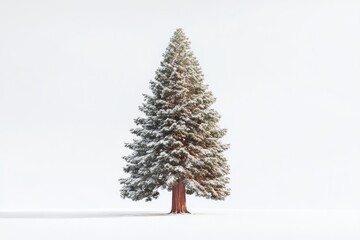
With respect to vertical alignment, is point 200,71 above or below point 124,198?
above

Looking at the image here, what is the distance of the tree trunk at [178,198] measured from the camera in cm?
4256

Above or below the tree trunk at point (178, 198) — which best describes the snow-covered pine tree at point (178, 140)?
above

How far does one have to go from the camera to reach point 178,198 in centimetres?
4284

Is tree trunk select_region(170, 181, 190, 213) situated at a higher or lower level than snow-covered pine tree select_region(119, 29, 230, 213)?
lower

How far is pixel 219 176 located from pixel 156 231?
18435 mm

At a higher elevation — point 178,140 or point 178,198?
point 178,140

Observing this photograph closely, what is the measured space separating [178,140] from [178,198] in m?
4.05

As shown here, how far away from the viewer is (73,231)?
85.0 feet

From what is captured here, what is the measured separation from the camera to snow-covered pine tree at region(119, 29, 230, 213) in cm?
4247

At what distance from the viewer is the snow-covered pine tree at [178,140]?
42469 mm

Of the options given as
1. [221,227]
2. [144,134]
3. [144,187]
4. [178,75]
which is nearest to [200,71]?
[178,75]

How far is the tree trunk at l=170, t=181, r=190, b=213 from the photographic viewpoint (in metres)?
42.6

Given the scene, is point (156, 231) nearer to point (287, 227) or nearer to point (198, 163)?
point (287, 227)

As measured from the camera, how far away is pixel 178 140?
43.6 metres
